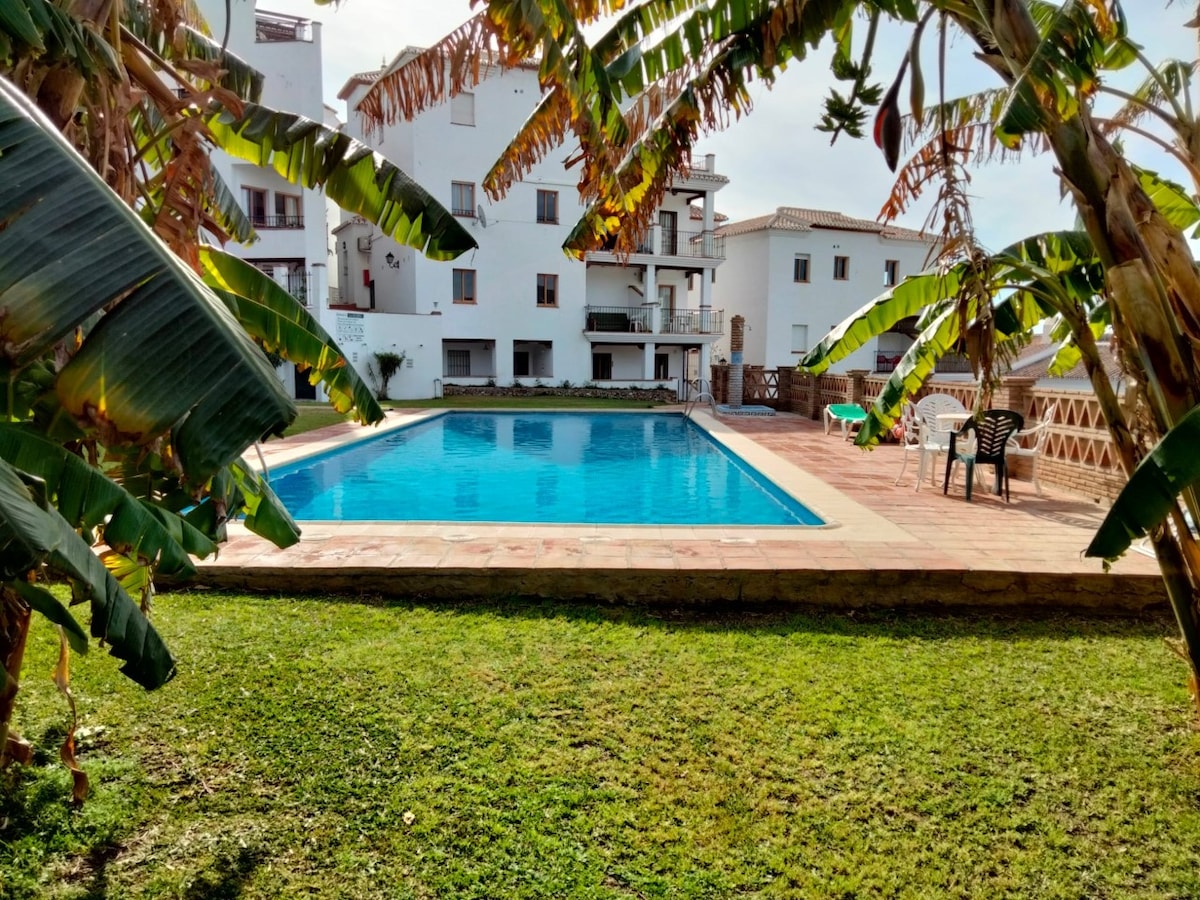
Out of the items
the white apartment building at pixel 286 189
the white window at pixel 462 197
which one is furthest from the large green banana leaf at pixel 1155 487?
the white window at pixel 462 197

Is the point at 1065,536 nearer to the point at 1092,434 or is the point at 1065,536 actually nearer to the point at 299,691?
the point at 1092,434

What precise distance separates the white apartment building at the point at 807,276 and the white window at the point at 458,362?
15.3 metres

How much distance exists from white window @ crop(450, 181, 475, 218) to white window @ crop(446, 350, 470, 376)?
6.38 meters

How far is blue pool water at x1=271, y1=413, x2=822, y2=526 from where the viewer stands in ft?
35.3

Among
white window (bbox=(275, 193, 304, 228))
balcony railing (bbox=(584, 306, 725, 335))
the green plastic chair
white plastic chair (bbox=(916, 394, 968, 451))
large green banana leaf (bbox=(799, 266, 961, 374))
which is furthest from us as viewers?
balcony railing (bbox=(584, 306, 725, 335))

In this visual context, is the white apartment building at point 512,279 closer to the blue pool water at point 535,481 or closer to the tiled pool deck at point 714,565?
the blue pool water at point 535,481

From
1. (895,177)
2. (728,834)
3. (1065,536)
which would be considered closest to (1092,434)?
(1065,536)

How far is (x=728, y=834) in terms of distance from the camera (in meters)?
3.01

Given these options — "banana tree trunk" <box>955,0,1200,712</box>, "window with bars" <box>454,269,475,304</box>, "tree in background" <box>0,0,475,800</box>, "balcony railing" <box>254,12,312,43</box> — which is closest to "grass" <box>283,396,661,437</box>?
"window with bars" <box>454,269,475,304</box>

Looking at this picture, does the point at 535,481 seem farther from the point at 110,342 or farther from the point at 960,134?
the point at 110,342

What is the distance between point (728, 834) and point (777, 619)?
2.65 meters

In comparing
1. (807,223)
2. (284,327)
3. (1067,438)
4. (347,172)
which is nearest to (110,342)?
(284,327)

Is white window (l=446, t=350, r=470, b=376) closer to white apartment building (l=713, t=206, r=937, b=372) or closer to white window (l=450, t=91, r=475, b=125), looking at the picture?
white window (l=450, t=91, r=475, b=125)

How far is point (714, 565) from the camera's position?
586 cm
